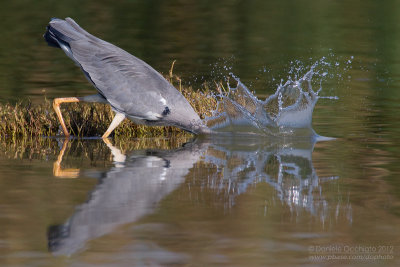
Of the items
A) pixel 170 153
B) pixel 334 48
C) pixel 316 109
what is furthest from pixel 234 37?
pixel 170 153

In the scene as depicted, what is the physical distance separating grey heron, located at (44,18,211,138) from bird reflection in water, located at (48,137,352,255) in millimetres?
369

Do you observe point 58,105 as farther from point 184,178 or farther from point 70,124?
point 184,178

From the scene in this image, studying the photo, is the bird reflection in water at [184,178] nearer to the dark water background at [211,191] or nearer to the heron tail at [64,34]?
the dark water background at [211,191]

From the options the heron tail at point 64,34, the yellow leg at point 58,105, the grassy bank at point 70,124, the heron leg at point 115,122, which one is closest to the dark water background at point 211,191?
the heron leg at point 115,122

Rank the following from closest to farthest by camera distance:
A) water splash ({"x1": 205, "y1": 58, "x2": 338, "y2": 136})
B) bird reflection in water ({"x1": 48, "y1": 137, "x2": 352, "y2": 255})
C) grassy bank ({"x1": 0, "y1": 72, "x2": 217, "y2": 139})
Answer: bird reflection in water ({"x1": 48, "y1": 137, "x2": 352, "y2": 255}) → grassy bank ({"x1": 0, "y1": 72, "x2": 217, "y2": 139}) → water splash ({"x1": 205, "y1": 58, "x2": 338, "y2": 136})

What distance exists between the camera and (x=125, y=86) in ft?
32.3

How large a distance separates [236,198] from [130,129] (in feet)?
12.8

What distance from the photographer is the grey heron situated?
31.8 feet

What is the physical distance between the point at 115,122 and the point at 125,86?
1.45 ft

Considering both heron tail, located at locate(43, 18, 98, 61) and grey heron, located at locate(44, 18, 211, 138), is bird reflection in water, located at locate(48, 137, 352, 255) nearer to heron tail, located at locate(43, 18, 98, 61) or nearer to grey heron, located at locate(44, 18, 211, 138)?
grey heron, located at locate(44, 18, 211, 138)

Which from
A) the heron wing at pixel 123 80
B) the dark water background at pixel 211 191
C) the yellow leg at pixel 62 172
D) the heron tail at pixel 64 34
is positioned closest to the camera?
the dark water background at pixel 211 191

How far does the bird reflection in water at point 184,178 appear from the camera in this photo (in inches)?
248

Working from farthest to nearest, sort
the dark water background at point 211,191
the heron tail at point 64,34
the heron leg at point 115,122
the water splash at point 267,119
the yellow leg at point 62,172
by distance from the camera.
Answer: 1. the water splash at point 267,119
2. the heron tail at point 64,34
3. the heron leg at point 115,122
4. the yellow leg at point 62,172
5. the dark water background at point 211,191

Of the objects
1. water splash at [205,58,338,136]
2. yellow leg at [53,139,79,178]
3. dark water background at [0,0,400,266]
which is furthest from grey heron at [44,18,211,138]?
yellow leg at [53,139,79,178]
